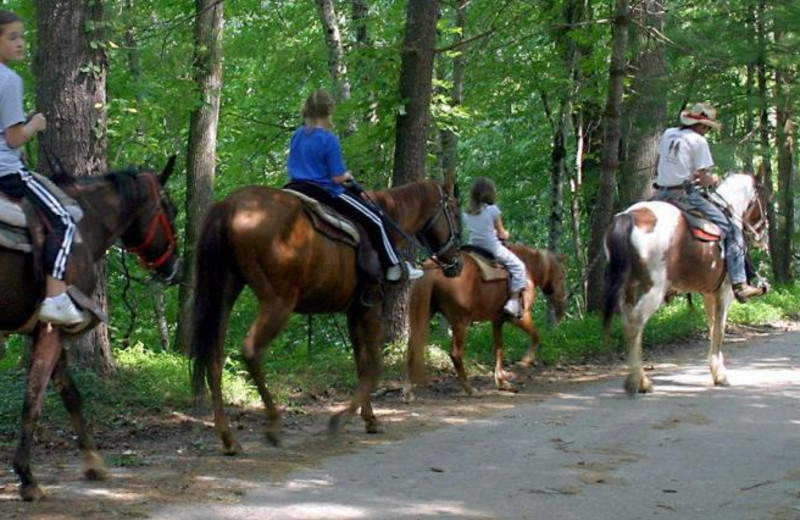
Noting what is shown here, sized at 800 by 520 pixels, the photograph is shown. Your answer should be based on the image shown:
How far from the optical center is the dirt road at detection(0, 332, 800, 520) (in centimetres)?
695

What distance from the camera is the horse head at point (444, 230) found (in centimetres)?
1160

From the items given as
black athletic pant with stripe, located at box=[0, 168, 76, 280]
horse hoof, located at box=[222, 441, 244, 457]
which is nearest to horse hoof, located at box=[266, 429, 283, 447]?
horse hoof, located at box=[222, 441, 244, 457]

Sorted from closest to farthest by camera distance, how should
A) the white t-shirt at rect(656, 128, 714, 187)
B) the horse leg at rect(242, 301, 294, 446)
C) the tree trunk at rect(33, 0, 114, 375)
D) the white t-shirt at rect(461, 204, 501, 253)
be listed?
1. the horse leg at rect(242, 301, 294, 446)
2. the tree trunk at rect(33, 0, 114, 375)
3. the white t-shirt at rect(656, 128, 714, 187)
4. the white t-shirt at rect(461, 204, 501, 253)

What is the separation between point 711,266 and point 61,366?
841 centimetres

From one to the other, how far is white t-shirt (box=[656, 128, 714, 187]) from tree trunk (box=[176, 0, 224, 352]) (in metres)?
6.85

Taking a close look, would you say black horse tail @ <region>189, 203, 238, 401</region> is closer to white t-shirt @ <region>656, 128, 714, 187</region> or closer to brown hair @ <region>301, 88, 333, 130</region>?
brown hair @ <region>301, 88, 333, 130</region>

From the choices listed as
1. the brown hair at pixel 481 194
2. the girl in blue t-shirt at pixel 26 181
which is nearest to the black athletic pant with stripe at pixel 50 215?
the girl in blue t-shirt at pixel 26 181

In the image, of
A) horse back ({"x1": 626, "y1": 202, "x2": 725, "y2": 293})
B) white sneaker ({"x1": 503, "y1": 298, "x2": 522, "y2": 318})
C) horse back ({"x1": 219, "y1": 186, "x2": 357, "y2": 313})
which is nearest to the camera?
horse back ({"x1": 219, "y1": 186, "x2": 357, "y2": 313})

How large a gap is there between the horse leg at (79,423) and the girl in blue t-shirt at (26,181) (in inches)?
26.2

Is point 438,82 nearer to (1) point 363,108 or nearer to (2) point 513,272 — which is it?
(1) point 363,108

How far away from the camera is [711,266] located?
13.5 metres

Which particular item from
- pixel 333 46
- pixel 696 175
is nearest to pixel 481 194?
pixel 696 175

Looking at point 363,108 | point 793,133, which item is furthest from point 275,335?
point 793,133

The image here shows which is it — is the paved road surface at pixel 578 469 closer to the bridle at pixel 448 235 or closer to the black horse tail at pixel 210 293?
the black horse tail at pixel 210 293
